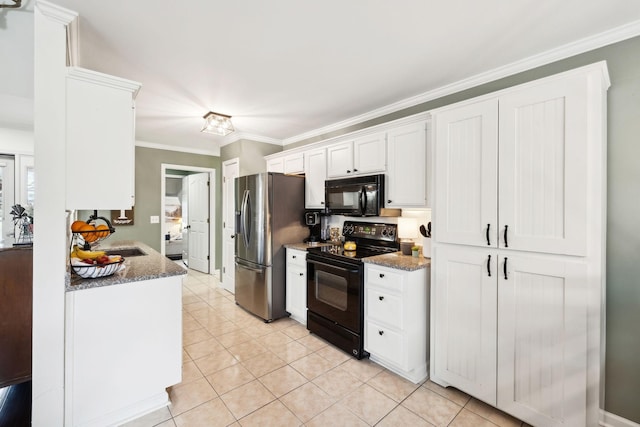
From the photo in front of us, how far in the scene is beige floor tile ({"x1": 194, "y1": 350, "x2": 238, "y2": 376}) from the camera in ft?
7.86

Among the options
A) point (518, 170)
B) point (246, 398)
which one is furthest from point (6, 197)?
point (518, 170)

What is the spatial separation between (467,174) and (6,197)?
302cm

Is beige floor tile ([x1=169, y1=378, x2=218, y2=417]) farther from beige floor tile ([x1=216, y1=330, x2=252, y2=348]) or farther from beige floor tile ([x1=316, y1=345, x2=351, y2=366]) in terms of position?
beige floor tile ([x1=316, y1=345, x2=351, y2=366])

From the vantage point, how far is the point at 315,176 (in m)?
3.48

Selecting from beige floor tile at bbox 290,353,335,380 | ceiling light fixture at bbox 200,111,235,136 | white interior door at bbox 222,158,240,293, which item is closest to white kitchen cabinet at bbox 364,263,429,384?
beige floor tile at bbox 290,353,335,380

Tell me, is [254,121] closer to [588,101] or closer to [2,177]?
[2,177]

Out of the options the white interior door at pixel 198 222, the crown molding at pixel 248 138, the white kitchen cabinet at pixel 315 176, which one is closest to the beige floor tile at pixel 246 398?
the white kitchen cabinet at pixel 315 176

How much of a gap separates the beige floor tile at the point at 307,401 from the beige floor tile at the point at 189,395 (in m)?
0.56

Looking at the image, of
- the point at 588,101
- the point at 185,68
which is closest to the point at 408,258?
the point at 588,101

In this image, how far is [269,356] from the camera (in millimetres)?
2605

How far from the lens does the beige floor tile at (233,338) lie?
285cm

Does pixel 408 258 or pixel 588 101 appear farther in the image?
pixel 408 258

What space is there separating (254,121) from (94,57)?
5.62 ft

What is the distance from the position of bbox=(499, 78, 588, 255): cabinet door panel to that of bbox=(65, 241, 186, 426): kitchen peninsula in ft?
7.43
